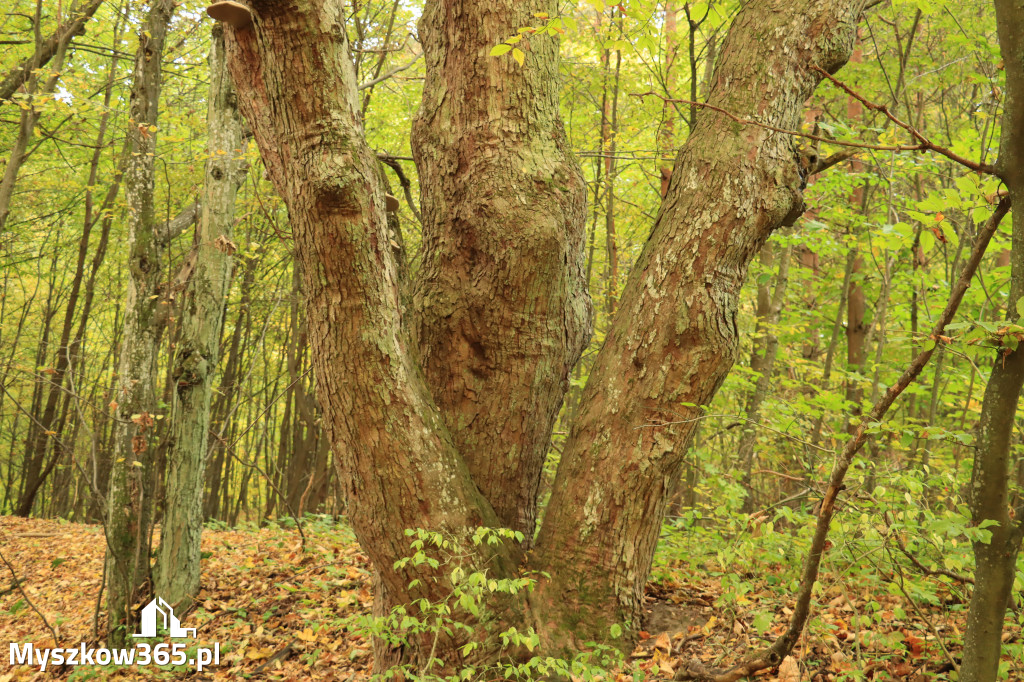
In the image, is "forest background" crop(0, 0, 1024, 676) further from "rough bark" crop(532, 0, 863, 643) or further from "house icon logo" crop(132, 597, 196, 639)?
"house icon logo" crop(132, 597, 196, 639)

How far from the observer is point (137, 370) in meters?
4.86

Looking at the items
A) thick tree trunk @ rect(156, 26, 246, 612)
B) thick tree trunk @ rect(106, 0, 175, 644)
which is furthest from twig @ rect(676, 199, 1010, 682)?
thick tree trunk @ rect(106, 0, 175, 644)

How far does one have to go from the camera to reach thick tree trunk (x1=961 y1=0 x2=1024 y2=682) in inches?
68.7

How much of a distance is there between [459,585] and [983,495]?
183 cm

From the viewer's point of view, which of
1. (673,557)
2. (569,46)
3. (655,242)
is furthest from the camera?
(569,46)

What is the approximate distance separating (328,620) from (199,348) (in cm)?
230

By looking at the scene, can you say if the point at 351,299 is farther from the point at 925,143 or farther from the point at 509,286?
the point at 925,143

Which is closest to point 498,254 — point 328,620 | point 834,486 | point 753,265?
point 834,486

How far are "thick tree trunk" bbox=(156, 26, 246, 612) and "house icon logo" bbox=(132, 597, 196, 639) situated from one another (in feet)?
0.25

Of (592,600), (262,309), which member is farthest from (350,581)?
(262,309)

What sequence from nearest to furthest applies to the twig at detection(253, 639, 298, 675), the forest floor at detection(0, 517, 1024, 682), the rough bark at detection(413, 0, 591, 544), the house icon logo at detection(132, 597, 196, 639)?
the forest floor at detection(0, 517, 1024, 682) → the rough bark at detection(413, 0, 591, 544) → the twig at detection(253, 639, 298, 675) → the house icon logo at detection(132, 597, 196, 639)

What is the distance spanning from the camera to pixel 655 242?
10.5 feet

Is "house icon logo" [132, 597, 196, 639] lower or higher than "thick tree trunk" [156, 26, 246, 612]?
lower

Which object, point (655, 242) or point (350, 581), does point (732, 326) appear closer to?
point (655, 242)
